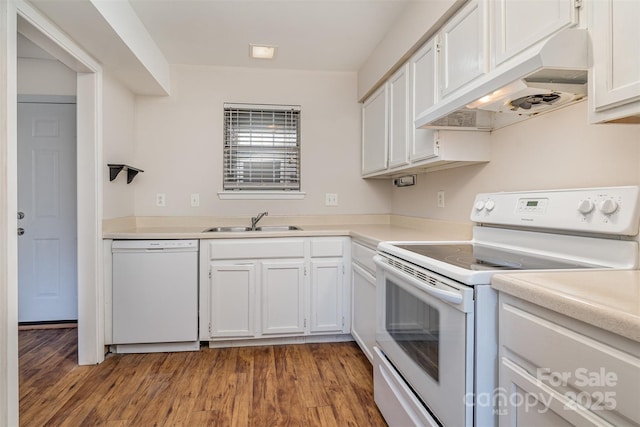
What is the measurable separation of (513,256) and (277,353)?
173cm

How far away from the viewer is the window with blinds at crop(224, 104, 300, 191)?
3.02m

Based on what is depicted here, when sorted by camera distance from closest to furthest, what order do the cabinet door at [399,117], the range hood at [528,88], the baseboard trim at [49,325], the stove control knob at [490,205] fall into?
1. the range hood at [528,88]
2. the stove control knob at [490,205]
3. the cabinet door at [399,117]
4. the baseboard trim at [49,325]

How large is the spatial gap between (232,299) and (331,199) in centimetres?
128

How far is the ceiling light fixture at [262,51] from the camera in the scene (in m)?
2.61

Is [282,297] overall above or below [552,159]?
below

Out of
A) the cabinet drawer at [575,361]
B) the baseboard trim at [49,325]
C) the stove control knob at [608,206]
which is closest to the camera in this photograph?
the cabinet drawer at [575,361]

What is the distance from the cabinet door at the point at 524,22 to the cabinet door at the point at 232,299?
194cm

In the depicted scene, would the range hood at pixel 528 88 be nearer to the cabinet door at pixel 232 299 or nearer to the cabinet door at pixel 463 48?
the cabinet door at pixel 463 48

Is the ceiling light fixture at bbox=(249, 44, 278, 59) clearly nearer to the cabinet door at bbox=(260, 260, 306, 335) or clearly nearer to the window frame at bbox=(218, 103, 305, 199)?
the window frame at bbox=(218, 103, 305, 199)

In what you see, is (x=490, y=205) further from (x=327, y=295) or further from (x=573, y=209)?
(x=327, y=295)

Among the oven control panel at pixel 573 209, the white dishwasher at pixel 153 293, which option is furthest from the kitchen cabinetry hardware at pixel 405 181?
the white dishwasher at pixel 153 293

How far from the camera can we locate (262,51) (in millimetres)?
2689

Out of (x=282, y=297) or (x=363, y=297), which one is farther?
(x=282, y=297)

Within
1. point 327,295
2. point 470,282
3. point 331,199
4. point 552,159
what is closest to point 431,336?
point 470,282
